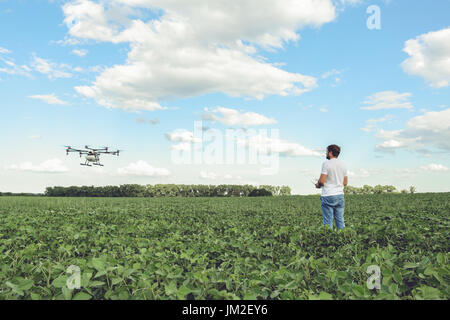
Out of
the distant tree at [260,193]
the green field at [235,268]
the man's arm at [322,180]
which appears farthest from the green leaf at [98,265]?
the distant tree at [260,193]

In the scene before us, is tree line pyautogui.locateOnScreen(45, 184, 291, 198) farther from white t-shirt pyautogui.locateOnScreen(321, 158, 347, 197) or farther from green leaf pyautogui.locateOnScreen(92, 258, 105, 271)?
green leaf pyautogui.locateOnScreen(92, 258, 105, 271)

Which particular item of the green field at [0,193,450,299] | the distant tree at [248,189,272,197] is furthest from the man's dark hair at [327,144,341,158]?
the distant tree at [248,189,272,197]

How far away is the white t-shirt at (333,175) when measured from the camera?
8.18 metres

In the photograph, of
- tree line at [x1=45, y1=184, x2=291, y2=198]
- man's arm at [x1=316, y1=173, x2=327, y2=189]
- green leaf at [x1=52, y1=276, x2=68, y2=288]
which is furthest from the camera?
tree line at [x1=45, y1=184, x2=291, y2=198]

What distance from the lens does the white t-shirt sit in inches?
322

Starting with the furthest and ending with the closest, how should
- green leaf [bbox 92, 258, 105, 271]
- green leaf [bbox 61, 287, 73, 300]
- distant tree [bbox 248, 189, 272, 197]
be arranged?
distant tree [bbox 248, 189, 272, 197] < green leaf [bbox 92, 258, 105, 271] < green leaf [bbox 61, 287, 73, 300]

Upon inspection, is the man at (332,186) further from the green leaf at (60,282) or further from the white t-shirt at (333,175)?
the green leaf at (60,282)

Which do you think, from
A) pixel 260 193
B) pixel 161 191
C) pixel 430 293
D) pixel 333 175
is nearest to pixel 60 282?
pixel 430 293

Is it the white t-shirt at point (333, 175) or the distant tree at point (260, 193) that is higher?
the white t-shirt at point (333, 175)
